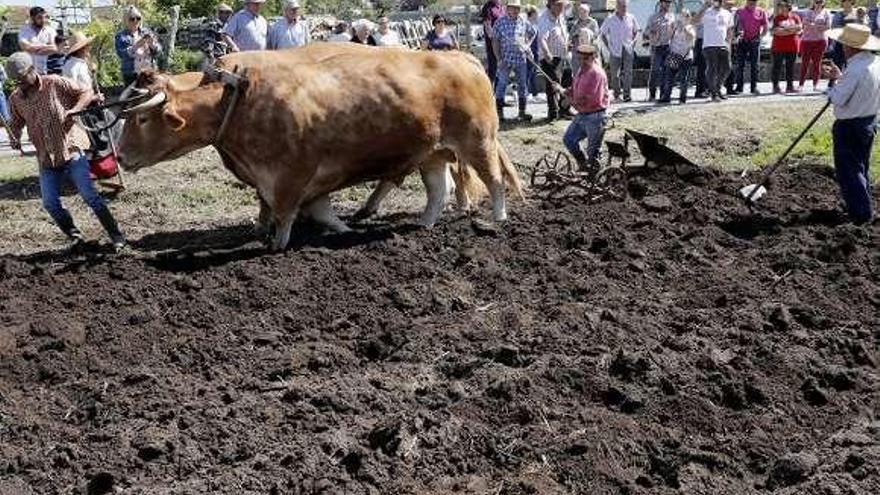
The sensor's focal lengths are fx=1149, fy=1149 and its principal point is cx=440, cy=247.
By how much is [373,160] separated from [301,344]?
9.30 ft

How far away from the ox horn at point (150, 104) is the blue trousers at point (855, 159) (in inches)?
233

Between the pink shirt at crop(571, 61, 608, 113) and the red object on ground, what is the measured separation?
4.98 metres

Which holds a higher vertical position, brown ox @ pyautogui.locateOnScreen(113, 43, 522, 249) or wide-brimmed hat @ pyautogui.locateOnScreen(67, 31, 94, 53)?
wide-brimmed hat @ pyautogui.locateOnScreen(67, 31, 94, 53)

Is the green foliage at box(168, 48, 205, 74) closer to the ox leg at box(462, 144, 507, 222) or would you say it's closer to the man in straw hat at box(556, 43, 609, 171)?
the man in straw hat at box(556, 43, 609, 171)

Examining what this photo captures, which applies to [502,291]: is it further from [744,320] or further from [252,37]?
[252,37]

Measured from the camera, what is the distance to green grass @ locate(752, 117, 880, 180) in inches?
555

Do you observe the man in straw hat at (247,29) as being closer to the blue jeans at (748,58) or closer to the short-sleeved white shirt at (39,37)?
the short-sleeved white shirt at (39,37)

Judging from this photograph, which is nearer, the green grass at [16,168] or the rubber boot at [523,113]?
the green grass at [16,168]

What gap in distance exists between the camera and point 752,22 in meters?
19.2

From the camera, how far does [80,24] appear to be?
103 ft

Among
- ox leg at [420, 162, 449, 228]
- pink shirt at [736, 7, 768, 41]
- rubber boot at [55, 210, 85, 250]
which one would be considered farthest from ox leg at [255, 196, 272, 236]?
pink shirt at [736, 7, 768, 41]

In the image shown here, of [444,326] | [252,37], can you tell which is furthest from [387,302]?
[252,37]

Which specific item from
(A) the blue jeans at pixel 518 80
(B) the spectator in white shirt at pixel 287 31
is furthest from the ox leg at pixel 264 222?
(A) the blue jeans at pixel 518 80

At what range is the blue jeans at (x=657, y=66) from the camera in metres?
18.4
